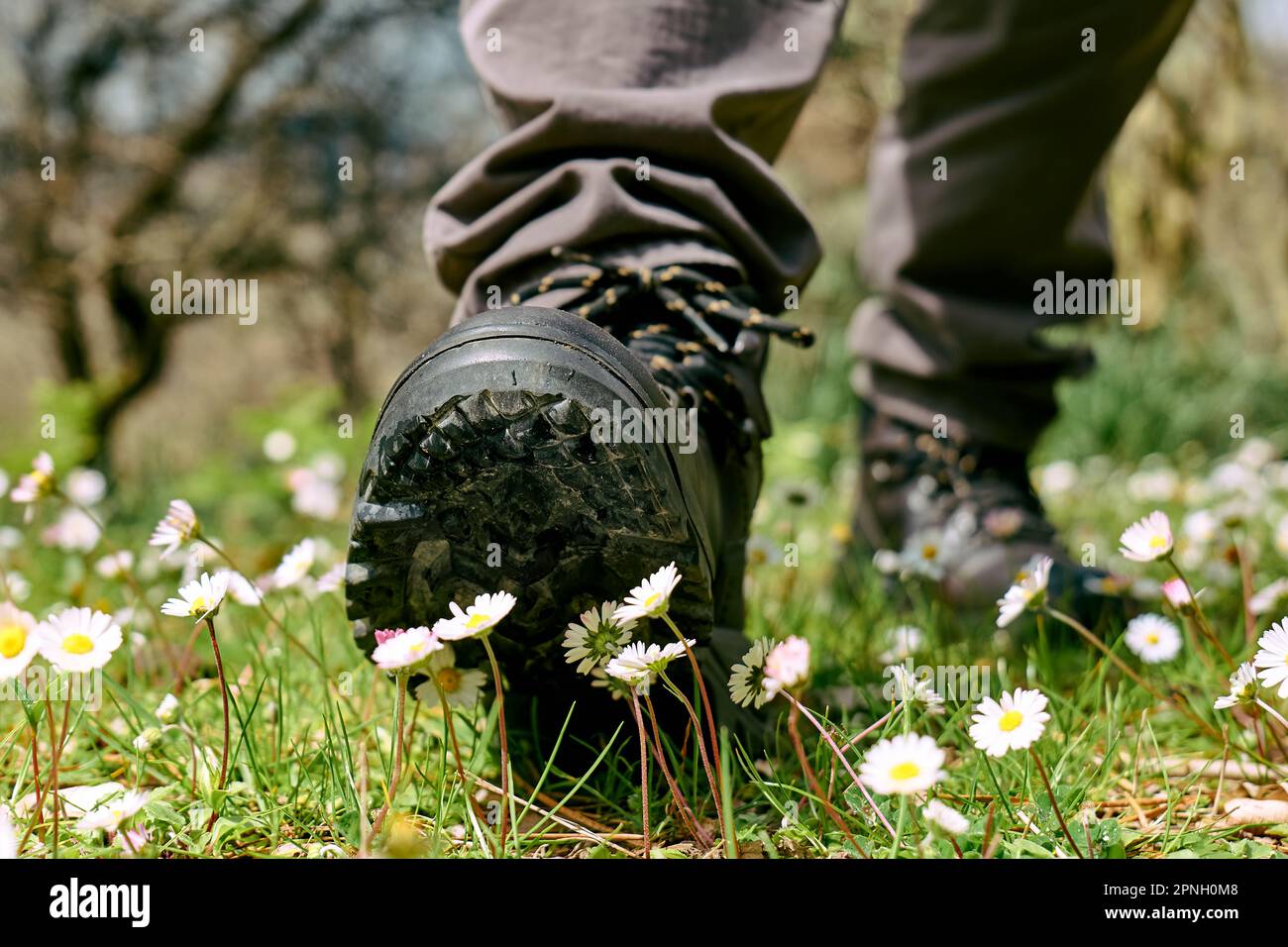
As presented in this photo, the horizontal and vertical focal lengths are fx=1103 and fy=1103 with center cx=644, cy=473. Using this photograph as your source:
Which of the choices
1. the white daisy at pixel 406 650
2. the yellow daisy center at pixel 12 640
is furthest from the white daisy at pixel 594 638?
the yellow daisy center at pixel 12 640

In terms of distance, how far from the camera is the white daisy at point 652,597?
0.91 m

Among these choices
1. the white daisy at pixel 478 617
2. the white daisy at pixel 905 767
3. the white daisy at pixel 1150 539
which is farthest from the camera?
the white daisy at pixel 1150 539

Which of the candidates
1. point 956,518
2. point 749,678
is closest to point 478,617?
point 749,678

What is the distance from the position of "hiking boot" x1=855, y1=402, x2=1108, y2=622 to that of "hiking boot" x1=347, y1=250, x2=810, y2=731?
0.85 meters

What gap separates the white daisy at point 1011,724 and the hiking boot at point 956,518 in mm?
742

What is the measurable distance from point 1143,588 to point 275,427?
2556 mm

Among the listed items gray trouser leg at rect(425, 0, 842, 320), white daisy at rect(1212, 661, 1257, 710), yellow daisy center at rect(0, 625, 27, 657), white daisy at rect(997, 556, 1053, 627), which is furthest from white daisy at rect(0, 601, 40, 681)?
white daisy at rect(1212, 661, 1257, 710)

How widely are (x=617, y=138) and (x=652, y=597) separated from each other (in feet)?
2.01

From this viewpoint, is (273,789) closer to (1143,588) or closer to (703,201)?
(703,201)

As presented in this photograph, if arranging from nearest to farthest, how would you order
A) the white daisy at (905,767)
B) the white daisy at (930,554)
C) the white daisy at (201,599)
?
the white daisy at (905,767)
the white daisy at (201,599)
the white daisy at (930,554)

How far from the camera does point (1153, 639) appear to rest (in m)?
1.31

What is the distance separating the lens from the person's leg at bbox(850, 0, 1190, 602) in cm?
176

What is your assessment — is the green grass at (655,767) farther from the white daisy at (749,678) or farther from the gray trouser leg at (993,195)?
the gray trouser leg at (993,195)
